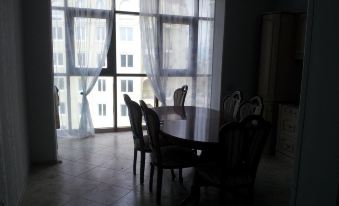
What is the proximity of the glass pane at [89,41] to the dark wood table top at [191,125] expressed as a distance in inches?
66.2

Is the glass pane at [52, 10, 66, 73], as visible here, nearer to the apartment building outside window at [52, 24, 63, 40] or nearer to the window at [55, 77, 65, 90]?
the apartment building outside window at [52, 24, 63, 40]

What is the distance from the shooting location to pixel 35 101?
3.42 metres

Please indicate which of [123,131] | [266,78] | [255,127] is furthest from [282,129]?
[123,131]

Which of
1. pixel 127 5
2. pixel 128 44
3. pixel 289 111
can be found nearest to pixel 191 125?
pixel 289 111

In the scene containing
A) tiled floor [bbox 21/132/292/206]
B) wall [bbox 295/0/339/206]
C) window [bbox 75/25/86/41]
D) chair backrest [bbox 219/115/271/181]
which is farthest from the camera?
window [bbox 75/25/86/41]

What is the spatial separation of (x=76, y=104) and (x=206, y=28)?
8.43ft

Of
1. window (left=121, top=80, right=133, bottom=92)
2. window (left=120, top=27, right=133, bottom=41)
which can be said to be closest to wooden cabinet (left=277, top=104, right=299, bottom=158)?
window (left=121, top=80, right=133, bottom=92)

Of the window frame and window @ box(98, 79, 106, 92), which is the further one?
window @ box(98, 79, 106, 92)

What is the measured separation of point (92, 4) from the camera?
443cm

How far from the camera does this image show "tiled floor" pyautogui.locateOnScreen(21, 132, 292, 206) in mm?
2727

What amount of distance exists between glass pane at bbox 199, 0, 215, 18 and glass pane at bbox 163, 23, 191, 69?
36cm

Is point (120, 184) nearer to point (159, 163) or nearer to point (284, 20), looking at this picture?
point (159, 163)

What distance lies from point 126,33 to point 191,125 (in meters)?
2.78

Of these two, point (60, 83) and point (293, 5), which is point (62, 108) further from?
point (293, 5)
